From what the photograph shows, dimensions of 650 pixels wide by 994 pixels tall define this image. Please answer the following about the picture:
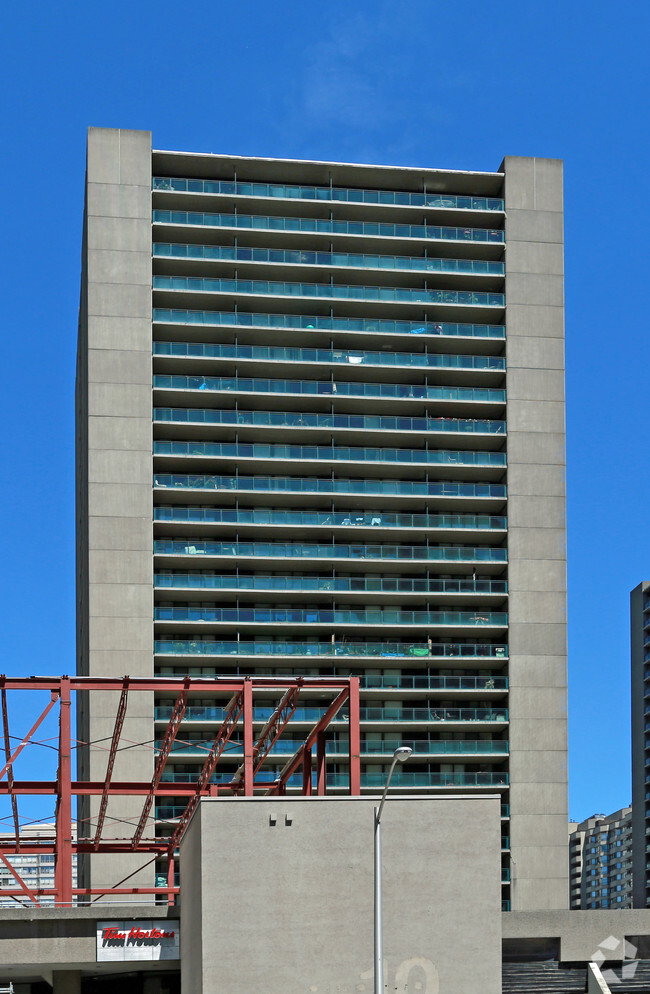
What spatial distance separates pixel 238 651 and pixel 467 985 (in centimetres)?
4568

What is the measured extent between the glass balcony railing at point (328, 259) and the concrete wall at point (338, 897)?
2042 inches

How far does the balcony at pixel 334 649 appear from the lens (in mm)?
83188

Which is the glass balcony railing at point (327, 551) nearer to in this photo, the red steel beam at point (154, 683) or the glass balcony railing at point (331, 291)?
the glass balcony railing at point (331, 291)

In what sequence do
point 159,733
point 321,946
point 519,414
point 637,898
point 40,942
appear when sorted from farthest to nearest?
point 637,898 → point 519,414 → point 159,733 → point 40,942 → point 321,946

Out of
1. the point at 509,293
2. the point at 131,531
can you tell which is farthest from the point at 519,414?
the point at 131,531

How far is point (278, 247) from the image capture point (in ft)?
291

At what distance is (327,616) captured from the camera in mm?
85812

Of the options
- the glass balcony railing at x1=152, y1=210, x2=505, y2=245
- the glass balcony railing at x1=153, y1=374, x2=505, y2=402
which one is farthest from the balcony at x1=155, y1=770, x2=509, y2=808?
the glass balcony railing at x1=152, y1=210, x2=505, y2=245

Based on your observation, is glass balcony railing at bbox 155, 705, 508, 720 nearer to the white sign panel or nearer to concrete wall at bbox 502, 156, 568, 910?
A: concrete wall at bbox 502, 156, 568, 910

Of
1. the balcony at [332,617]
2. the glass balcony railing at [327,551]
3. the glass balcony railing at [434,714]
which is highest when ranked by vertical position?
the glass balcony railing at [327,551]

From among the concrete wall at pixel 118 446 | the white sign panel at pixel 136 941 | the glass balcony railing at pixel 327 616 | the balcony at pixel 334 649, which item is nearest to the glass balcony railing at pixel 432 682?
the balcony at pixel 334 649

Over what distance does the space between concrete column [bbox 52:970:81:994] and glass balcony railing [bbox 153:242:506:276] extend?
147 feet

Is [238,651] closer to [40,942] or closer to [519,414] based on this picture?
[519,414]

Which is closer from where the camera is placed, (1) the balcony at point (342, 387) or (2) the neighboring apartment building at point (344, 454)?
(2) the neighboring apartment building at point (344, 454)
